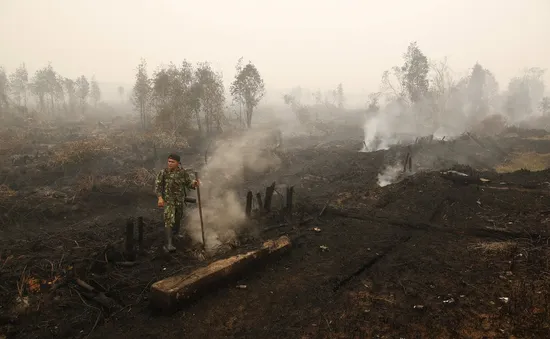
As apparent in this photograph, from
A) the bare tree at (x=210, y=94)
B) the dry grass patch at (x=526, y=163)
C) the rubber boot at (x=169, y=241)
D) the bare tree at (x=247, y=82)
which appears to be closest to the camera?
the rubber boot at (x=169, y=241)

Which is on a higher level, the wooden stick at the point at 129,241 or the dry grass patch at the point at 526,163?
the wooden stick at the point at 129,241

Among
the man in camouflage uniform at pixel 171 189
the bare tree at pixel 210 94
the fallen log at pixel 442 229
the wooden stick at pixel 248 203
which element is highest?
the bare tree at pixel 210 94

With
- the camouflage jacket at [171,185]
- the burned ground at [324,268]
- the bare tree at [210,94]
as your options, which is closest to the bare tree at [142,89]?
the bare tree at [210,94]

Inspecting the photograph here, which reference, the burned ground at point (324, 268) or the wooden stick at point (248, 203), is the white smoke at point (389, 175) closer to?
the burned ground at point (324, 268)

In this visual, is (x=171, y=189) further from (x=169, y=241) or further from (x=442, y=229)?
(x=442, y=229)

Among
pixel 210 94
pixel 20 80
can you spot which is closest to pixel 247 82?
pixel 210 94

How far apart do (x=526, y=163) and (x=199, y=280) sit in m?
22.6

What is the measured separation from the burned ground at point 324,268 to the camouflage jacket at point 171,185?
1.00 meters

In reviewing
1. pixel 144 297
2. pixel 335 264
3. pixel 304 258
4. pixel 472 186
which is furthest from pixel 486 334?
pixel 472 186

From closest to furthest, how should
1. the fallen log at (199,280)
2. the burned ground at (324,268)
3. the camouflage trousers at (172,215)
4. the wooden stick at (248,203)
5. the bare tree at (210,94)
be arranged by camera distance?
the burned ground at (324,268) < the fallen log at (199,280) < the camouflage trousers at (172,215) < the wooden stick at (248,203) < the bare tree at (210,94)

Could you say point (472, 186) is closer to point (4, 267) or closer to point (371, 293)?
point (371, 293)

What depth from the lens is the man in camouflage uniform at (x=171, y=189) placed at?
620cm

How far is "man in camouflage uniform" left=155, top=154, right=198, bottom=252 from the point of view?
20.3ft

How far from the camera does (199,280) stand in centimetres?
461
